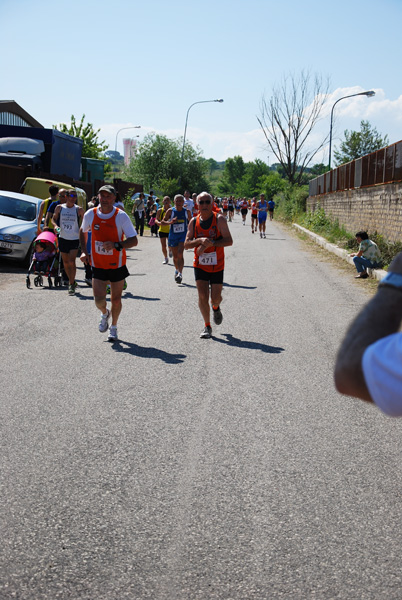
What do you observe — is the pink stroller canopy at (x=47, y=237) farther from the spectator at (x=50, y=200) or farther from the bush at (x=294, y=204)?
the bush at (x=294, y=204)

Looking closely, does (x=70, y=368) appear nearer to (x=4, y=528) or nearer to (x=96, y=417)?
(x=96, y=417)

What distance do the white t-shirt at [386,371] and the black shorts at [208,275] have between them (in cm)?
803

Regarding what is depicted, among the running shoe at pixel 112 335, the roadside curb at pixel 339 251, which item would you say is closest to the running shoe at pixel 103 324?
the running shoe at pixel 112 335

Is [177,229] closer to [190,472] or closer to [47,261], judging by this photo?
[47,261]

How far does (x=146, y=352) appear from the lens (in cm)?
803

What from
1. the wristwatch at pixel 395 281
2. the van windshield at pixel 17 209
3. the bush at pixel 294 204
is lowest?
the bush at pixel 294 204

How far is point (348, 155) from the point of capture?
118m

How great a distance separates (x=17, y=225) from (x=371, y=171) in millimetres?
11181

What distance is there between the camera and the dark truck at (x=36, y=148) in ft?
76.8

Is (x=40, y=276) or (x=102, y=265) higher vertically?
(x=102, y=265)

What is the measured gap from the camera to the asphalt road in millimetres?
3176

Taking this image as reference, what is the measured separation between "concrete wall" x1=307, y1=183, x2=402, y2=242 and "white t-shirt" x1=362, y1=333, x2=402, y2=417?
1670 centimetres

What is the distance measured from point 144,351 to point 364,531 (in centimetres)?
477

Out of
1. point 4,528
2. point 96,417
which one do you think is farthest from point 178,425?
point 4,528
